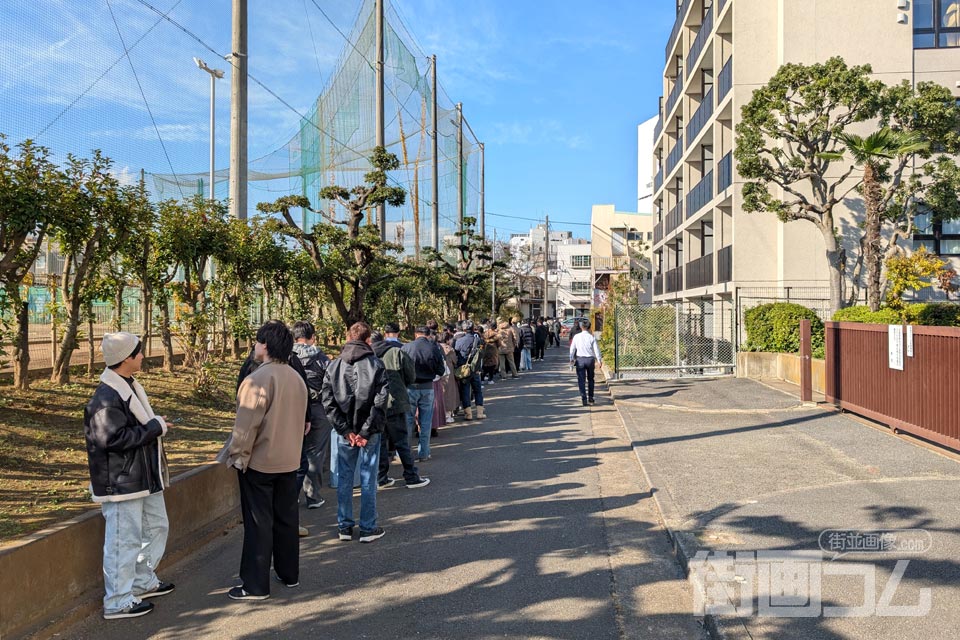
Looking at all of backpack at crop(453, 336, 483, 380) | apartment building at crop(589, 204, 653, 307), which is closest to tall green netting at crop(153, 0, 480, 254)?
backpack at crop(453, 336, 483, 380)

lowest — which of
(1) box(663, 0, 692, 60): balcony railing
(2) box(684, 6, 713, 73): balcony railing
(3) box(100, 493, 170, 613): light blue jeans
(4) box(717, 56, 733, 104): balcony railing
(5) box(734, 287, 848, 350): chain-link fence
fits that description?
(3) box(100, 493, 170, 613): light blue jeans

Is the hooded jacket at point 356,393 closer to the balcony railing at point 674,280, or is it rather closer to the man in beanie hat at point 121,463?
the man in beanie hat at point 121,463

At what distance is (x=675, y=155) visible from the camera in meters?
35.5

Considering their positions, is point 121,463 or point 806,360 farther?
point 806,360

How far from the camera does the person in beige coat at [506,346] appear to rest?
20.2 metres

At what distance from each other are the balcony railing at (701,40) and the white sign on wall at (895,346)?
19.8 metres

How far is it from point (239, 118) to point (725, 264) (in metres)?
19.0

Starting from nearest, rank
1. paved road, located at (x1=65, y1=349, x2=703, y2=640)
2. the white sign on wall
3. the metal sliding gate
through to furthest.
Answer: paved road, located at (x1=65, y1=349, x2=703, y2=640) < the white sign on wall < the metal sliding gate

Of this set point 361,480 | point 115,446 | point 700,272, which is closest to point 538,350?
Answer: point 700,272

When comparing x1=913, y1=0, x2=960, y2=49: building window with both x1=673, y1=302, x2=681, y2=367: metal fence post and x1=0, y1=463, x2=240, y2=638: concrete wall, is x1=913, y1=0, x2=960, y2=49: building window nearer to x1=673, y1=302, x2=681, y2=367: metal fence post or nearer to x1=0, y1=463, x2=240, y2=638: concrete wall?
x1=673, y1=302, x2=681, y2=367: metal fence post

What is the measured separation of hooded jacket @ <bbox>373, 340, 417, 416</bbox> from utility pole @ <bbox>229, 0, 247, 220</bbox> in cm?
300

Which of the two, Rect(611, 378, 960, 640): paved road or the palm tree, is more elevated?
the palm tree

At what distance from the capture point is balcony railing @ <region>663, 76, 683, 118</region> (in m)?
33.4

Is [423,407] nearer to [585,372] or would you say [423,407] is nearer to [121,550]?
[121,550]
